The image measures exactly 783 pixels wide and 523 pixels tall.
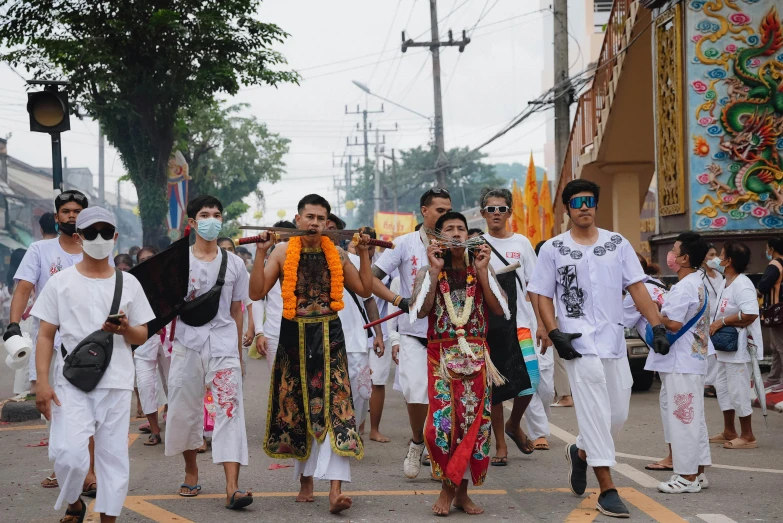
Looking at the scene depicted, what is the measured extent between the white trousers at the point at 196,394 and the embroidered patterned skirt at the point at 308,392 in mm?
308

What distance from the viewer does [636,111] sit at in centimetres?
2047

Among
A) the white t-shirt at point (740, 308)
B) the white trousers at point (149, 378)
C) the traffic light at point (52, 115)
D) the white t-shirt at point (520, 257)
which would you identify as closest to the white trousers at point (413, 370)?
the white t-shirt at point (520, 257)

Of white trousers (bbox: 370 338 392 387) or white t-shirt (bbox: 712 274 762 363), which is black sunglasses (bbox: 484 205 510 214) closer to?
white trousers (bbox: 370 338 392 387)

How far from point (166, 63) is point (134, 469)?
1737cm

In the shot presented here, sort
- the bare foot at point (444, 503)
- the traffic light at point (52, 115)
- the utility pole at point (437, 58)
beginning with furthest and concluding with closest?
the utility pole at point (437, 58) → the traffic light at point (52, 115) → the bare foot at point (444, 503)

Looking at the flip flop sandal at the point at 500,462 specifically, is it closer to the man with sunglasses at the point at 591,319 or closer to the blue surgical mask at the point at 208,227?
the man with sunglasses at the point at 591,319

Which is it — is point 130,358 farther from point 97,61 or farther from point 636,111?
point 97,61

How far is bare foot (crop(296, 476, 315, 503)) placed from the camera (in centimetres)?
694

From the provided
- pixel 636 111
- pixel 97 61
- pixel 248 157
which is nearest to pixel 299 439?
pixel 636 111

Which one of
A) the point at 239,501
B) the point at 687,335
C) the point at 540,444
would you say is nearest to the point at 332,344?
the point at 239,501

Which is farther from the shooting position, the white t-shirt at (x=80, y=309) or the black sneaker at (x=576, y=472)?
the black sneaker at (x=576, y=472)

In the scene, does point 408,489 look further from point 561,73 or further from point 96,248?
point 561,73

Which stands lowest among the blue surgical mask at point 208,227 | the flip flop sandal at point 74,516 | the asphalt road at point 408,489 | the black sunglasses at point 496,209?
the asphalt road at point 408,489

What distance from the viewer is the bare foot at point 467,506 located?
21.6ft
